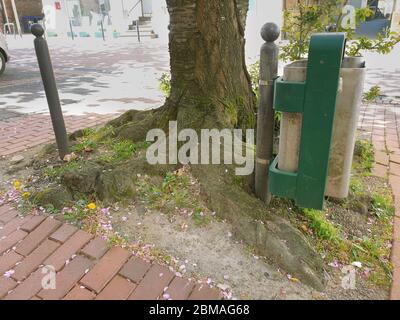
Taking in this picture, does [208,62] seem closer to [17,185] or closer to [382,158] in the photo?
[17,185]

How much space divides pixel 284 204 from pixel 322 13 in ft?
6.02

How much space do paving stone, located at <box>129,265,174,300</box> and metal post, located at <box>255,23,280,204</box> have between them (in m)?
0.78

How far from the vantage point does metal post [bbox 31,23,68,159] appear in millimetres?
2746

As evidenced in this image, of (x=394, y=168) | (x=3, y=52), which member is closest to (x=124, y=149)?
(x=394, y=168)

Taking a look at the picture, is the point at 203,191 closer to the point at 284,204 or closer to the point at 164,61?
the point at 284,204

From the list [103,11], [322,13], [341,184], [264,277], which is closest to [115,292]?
[264,277]

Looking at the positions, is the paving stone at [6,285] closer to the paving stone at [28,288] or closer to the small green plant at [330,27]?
the paving stone at [28,288]

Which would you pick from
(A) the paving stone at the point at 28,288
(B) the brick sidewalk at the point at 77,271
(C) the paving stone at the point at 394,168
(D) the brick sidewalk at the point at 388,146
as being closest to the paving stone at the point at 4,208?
(B) the brick sidewalk at the point at 77,271

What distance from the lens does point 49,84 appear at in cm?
289

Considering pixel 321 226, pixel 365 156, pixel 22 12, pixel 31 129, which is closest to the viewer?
pixel 321 226

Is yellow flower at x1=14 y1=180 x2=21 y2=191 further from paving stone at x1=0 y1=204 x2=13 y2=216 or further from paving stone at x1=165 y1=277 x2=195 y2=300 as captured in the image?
paving stone at x1=165 y1=277 x2=195 y2=300

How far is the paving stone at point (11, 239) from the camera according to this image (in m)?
2.12

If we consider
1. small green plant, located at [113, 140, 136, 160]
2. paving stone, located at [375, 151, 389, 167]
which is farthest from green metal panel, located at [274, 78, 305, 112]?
paving stone, located at [375, 151, 389, 167]

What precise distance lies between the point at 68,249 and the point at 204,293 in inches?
33.4
